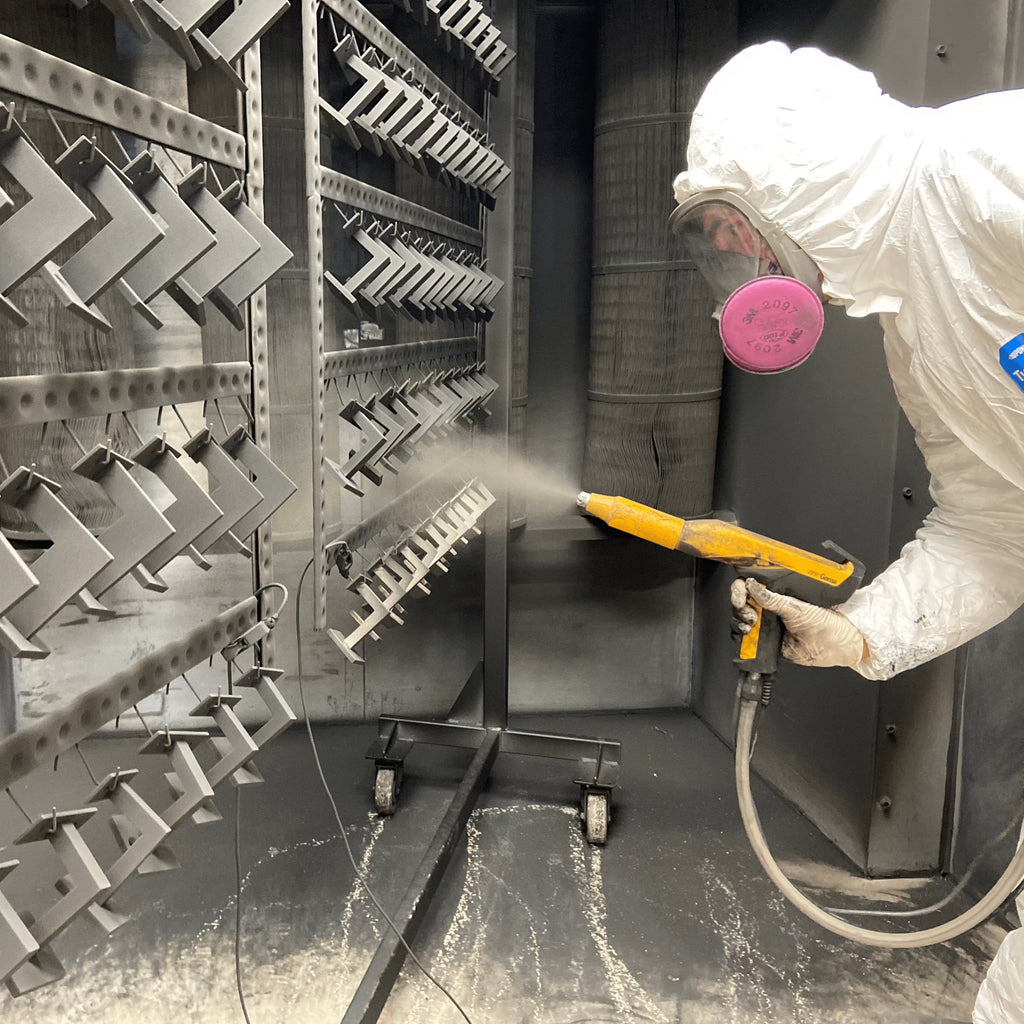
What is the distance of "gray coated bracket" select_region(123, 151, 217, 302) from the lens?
0.91 meters

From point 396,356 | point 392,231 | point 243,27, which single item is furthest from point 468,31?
point 243,27

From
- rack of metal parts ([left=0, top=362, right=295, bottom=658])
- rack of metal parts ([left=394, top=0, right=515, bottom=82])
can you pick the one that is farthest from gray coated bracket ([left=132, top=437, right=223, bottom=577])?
rack of metal parts ([left=394, top=0, right=515, bottom=82])

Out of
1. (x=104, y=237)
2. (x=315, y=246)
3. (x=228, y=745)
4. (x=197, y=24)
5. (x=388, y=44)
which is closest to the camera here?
(x=104, y=237)

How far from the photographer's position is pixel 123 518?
0.87 metres

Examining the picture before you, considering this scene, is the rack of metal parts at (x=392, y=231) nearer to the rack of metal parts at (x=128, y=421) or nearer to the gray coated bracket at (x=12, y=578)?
the rack of metal parts at (x=128, y=421)

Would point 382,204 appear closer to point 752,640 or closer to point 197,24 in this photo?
point 197,24

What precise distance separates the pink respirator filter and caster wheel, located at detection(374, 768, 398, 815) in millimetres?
1547

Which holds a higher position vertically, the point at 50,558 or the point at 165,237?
the point at 165,237

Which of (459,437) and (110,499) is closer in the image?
(110,499)

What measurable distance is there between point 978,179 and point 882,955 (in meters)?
1.53

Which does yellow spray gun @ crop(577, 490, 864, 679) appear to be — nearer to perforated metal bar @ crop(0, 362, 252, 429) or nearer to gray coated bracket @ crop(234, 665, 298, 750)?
gray coated bracket @ crop(234, 665, 298, 750)

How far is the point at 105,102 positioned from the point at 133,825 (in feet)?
2.57

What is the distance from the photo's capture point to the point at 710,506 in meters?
2.79

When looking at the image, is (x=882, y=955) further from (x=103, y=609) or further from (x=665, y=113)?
(x=665, y=113)
